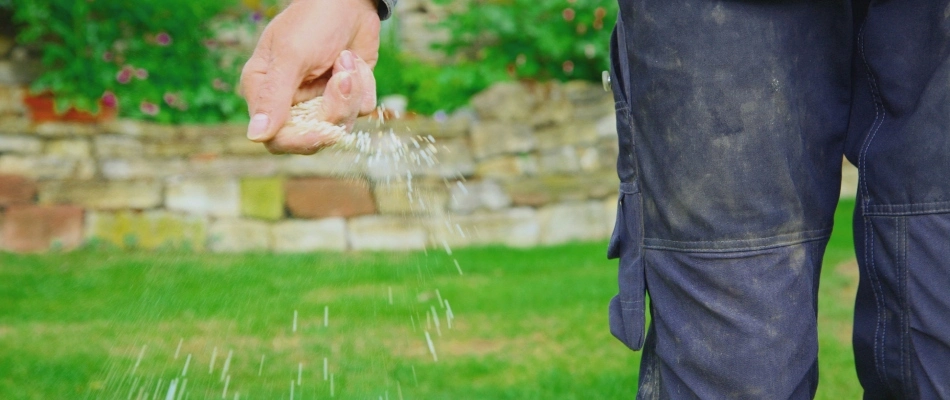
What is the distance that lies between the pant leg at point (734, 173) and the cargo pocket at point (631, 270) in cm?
4

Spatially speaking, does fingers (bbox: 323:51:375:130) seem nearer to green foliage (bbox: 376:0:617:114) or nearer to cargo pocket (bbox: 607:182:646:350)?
cargo pocket (bbox: 607:182:646:350)

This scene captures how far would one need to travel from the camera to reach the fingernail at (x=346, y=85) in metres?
1.31

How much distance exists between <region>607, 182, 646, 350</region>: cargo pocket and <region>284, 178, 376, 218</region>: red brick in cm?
389

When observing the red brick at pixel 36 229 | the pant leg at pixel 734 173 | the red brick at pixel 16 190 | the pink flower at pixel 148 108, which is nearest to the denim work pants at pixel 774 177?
the pant leg at pixel 734 173

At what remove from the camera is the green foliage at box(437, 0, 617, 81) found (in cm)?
570

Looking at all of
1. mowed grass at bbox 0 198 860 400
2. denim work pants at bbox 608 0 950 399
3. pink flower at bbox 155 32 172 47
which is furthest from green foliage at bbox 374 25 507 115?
denim work pants at bbox 608 0 950 399

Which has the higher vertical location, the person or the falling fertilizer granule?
the person

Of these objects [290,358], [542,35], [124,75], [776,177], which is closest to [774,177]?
[776,177]

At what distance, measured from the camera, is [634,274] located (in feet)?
4.02

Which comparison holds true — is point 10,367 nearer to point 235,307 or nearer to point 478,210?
Result: point 235,307

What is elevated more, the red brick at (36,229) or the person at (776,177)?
the person at (776,177)

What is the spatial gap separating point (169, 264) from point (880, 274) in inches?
159

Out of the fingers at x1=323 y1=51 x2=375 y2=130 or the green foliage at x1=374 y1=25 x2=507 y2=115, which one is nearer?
the fingers at x1=323 y1=51 x2=375 y2=130

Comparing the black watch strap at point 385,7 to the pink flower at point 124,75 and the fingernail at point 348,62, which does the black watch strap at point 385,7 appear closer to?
the fingernail at point 348,62
